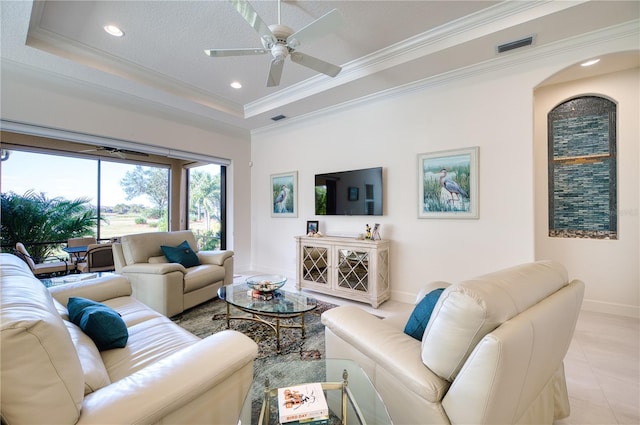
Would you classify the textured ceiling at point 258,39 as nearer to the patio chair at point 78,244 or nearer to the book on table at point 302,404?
the book on table at point 302,404

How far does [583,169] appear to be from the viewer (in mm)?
3066

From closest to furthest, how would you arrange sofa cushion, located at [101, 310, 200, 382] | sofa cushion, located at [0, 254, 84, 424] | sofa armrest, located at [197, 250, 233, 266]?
sofa cushion, located at [0, 254, 84, 424]
sofa cushion, located at [101, 310, 200, 382]
sofa armrest, located at [197, 250, 233, 266]

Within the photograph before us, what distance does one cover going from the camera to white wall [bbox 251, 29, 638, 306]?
2.64 meters

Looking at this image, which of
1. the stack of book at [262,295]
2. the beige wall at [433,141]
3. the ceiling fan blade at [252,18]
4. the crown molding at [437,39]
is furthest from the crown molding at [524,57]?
the stack of book at [262,295]

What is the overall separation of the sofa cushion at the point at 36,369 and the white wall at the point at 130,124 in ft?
11.2

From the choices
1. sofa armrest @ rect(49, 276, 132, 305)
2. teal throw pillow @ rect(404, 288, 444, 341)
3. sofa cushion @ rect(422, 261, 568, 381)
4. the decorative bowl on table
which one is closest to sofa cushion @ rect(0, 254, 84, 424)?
sofa cushion @ rect(422, 261, 568, 381)

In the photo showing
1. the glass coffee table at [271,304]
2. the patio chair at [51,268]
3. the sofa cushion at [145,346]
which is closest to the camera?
the sofa cushion at [145,346]

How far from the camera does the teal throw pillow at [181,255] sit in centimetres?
327

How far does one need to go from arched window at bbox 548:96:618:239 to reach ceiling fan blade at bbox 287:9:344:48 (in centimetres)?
311

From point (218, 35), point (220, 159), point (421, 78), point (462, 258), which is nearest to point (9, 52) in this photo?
point (218, 35)

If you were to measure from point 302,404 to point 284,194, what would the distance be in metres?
3.86

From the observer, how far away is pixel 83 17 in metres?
2.36

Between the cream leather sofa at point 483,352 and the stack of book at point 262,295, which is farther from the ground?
the cream leather sofa at point 483,352

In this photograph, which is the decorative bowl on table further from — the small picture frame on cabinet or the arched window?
the arched window
